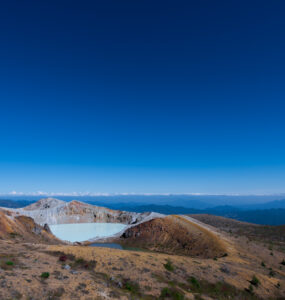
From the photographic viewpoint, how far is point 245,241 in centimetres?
5838

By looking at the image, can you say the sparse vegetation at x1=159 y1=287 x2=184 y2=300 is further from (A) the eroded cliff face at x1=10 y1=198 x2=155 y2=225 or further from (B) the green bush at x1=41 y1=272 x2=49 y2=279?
(A) the eroded cliff face at x1=10 y1=198 x2=155 y2=225

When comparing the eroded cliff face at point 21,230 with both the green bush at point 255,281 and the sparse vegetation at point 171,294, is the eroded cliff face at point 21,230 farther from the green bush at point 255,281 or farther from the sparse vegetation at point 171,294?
the green bush at point 255,281

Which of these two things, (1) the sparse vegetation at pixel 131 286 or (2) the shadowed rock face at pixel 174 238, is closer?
(1) the sparse vegetation at pixel 131 286

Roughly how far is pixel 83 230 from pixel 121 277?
211 feet

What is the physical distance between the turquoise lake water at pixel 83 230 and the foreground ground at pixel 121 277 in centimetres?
4458

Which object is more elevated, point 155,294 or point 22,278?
point 22,278

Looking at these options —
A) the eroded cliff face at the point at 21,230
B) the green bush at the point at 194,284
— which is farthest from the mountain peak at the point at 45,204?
the green bush at the point at 194,284

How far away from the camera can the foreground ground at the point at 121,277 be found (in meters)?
18.8

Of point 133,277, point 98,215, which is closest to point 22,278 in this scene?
point 133,277

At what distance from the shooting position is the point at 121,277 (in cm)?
2517

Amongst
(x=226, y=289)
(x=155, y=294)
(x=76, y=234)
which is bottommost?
(x=76, y=234)

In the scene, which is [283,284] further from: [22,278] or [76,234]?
[76,234]

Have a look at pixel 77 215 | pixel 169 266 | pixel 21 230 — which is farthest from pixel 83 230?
pixel 169 266

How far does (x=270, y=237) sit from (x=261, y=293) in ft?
176
